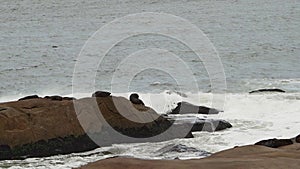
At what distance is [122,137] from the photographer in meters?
14.2

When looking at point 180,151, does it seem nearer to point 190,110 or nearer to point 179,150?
point 179,150

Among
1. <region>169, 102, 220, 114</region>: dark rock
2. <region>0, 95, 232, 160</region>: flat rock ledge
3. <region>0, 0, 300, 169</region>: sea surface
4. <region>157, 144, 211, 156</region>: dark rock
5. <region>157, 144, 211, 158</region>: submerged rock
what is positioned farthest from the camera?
<region>169, 102, 220, 114</region>: dark rock

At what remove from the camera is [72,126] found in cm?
1366

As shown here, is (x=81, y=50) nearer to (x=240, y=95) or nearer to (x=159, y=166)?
(x=240, y=95)

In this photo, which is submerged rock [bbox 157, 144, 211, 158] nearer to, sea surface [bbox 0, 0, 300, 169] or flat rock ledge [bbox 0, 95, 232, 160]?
sea surface [bbox 0, 0, 300, 169]

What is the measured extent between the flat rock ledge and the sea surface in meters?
0.25

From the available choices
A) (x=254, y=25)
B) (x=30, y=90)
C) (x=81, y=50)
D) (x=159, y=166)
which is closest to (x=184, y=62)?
(x=81, y=50)

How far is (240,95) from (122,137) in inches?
316

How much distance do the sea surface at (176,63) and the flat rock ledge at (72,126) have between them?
0.83 feet

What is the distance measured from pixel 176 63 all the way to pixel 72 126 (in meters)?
17.8

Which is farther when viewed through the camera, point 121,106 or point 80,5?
point 80,5

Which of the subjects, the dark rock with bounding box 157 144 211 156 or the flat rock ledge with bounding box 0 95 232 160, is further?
the flat rock ledge with bounding box 0 95 232 160

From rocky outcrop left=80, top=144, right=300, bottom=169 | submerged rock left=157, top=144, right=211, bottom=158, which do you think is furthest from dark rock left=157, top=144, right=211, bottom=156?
rocky outcrop left=80, top=144, right=300, bottom=169

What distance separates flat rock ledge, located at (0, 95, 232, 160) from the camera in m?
13.2
